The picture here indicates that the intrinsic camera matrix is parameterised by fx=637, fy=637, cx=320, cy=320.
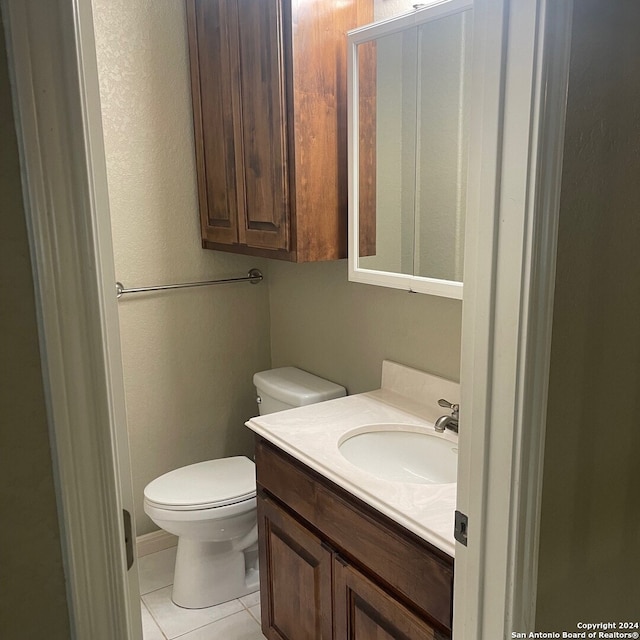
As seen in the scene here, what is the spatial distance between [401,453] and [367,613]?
0.49 m

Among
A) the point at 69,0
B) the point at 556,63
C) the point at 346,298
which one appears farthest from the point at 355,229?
the point at 69,0

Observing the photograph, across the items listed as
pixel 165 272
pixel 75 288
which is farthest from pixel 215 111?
pixel 75 288

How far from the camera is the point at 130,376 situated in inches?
98.2

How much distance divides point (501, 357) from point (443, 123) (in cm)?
91

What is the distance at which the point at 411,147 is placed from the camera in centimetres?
179

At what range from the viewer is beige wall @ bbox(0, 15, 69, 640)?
610 mm

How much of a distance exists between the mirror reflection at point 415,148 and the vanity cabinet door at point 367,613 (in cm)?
80

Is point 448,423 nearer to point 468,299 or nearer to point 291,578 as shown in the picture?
point 291,578

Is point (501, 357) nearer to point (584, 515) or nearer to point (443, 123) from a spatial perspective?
point (584, 515)

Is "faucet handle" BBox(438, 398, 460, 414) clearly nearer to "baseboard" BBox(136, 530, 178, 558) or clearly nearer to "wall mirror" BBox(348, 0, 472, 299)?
"wall mirror" BBox(348, 0, 472, 299)

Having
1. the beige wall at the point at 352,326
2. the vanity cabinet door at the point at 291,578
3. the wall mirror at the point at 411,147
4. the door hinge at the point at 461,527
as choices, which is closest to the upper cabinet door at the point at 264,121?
the wall mirror at the point at 411,147

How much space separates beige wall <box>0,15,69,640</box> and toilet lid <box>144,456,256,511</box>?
1.50 m

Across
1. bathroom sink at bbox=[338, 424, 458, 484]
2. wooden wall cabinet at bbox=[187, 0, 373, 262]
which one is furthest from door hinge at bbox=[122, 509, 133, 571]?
wooden wall cabinet at bbox=[187, 0, 373, 262]

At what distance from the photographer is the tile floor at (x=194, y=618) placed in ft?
7.19
